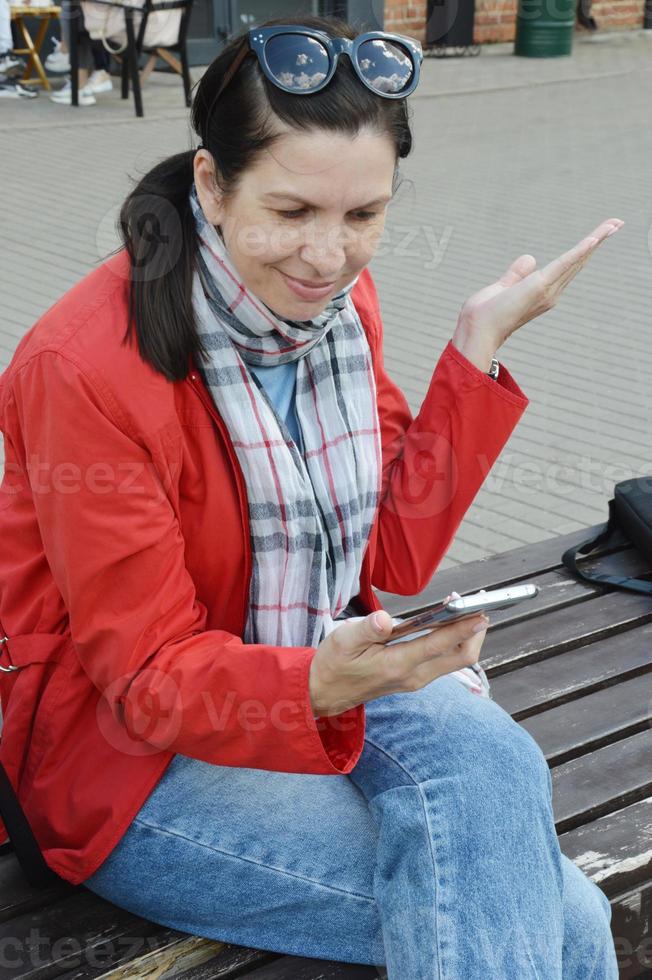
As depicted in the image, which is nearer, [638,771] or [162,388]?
[162,388]

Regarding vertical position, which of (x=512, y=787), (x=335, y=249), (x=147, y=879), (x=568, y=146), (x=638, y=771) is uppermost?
(x=335, y=249)

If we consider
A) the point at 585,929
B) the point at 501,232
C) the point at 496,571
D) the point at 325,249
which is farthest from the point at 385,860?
the point at 501,232

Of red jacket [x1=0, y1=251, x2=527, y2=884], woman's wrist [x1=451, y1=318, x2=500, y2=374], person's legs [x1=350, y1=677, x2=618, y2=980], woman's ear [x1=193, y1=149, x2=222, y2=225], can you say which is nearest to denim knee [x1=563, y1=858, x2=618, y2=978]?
person's legs [x1=350, y1=677, x2=618, y2=980]

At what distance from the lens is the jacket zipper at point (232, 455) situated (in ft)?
6.08

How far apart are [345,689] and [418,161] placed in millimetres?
7851

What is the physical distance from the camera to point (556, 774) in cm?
225

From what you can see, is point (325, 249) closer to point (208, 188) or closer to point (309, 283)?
point (309, 283)

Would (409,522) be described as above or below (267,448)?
below

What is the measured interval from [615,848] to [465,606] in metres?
0.70

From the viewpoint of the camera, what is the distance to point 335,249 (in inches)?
72.3

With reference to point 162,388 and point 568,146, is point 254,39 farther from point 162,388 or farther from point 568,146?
point 568,146

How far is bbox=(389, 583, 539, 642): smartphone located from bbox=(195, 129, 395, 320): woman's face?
0.53 metres

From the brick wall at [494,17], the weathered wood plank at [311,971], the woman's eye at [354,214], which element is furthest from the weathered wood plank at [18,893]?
the brick wall at [494,17]

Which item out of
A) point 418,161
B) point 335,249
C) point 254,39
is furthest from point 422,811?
point 418,161
